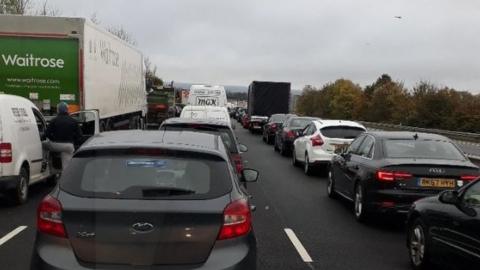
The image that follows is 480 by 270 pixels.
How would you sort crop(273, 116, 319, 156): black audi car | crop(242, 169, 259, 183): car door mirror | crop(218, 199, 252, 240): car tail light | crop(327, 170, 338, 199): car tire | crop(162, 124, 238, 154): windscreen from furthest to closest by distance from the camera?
crop(273, 116, 319, 156): black audi car, crop(327, 170, 338, 199): car tire, crop(162, 124, 238, 154): windscreen, crop(242, 169, 259, 183): car door mirror, crop(218, 199, 252, 240): car tail light

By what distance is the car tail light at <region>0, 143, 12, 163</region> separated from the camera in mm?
10188

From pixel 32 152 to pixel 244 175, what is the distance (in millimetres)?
5498

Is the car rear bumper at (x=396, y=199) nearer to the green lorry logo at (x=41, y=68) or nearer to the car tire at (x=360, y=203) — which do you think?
the car tire at (x=360, y=203)

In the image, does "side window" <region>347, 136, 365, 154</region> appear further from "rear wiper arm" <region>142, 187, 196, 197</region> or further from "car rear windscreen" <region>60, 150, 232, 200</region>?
"rear wiper arm" <region>142, 187, 196, 197</region>

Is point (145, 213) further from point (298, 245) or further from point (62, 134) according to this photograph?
point (62, 134)

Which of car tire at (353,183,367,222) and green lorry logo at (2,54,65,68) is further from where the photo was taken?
green lorry logo at (2,54,65,68)

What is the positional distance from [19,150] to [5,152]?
436 mm

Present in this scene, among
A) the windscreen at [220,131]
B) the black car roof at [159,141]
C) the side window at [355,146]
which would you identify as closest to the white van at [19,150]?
the windscreen at [220,131]

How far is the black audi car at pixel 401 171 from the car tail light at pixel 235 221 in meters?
5.03

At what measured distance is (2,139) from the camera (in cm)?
1017

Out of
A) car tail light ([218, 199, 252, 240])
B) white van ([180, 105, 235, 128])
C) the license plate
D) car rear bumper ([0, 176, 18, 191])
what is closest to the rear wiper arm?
car tail light ([218, 199, 252, 240])

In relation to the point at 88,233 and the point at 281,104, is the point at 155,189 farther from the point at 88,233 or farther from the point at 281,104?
the point at 281,104

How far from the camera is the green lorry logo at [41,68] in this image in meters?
15.8

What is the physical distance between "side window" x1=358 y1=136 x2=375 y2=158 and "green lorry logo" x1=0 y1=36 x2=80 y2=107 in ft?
25.9
